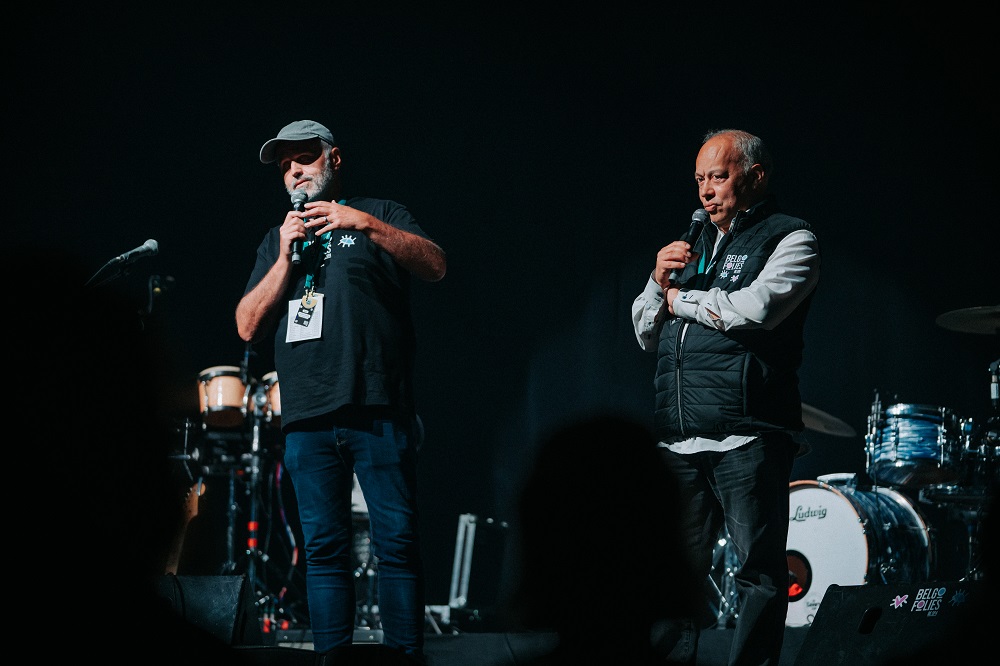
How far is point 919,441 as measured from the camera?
4.70 m

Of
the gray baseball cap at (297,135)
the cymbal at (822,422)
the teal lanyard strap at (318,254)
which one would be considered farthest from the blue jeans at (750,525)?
the cymbal at (822,422)

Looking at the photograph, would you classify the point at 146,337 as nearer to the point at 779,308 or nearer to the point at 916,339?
the point at 779,308

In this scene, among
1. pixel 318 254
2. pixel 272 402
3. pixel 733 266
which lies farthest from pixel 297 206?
pixel 272 402

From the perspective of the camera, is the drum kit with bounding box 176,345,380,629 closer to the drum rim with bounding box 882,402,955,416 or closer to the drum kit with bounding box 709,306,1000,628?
the drum kit with bounding box 709,306,1000,628

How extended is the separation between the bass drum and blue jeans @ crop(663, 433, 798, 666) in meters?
2.27

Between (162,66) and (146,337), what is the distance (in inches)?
204

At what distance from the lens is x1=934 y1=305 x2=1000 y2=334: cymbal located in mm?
4516

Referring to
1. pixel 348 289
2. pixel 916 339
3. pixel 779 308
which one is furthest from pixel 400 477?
pixel 916 339

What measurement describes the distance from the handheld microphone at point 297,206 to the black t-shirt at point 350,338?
0.30 feet

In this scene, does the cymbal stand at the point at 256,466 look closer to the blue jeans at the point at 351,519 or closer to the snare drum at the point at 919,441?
the blue jeans at the point at 351,519

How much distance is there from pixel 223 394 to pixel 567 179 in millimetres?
2388

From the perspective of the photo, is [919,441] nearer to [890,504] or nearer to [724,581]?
[890,504]

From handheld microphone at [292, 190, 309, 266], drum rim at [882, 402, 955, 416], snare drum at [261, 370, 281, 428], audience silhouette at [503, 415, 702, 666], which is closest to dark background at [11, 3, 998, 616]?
snare drum at [261, 370, 281, 428]

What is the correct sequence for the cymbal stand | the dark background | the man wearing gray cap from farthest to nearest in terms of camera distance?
1. the dark background
2. the cymbal stand
3. the man wearing gray cap
